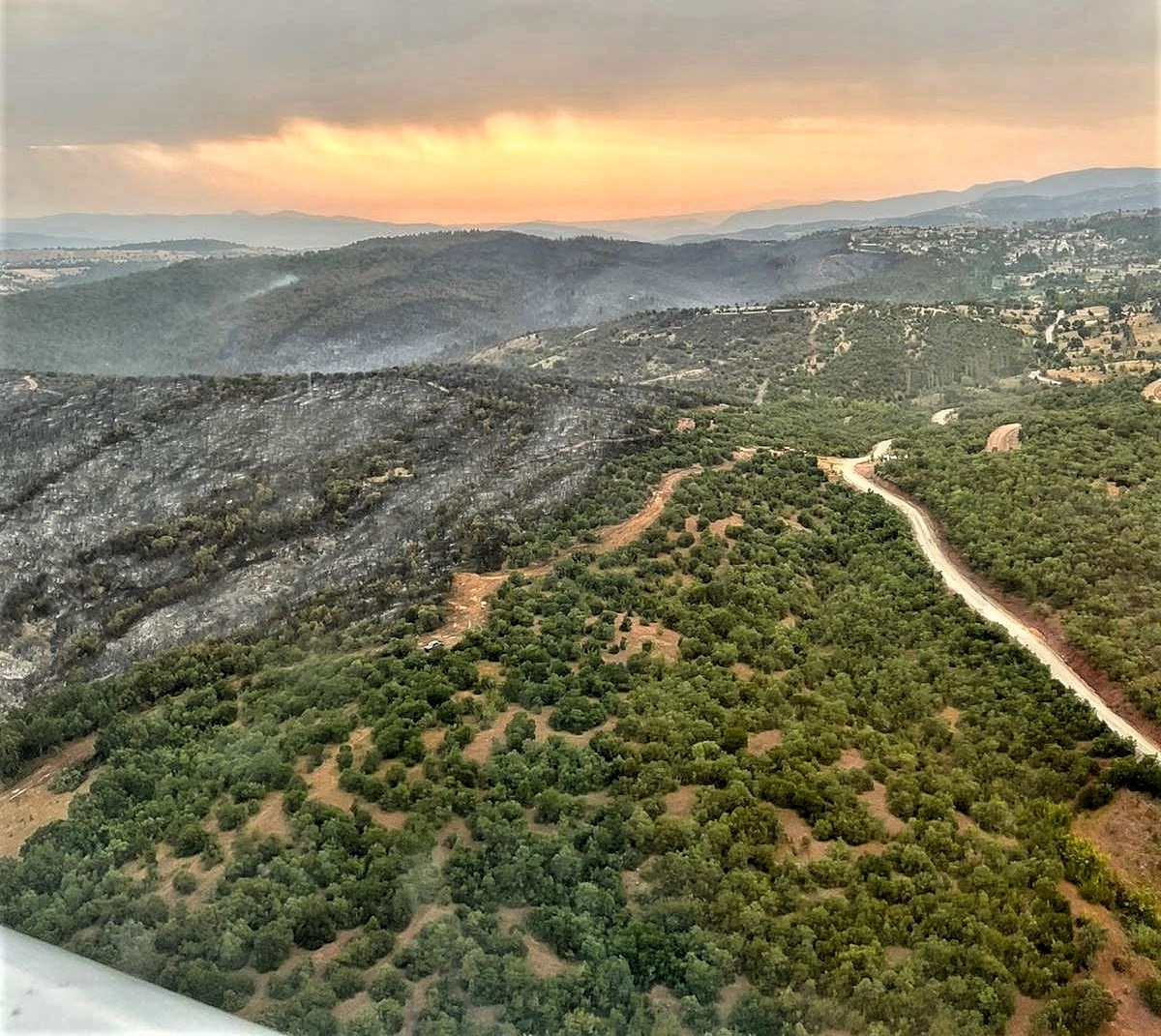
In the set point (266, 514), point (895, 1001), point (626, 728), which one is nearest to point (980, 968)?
point (895, 1001)

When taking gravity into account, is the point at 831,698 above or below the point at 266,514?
below

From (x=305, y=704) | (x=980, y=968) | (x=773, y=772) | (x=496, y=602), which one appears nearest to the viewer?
(x=980, y=968)

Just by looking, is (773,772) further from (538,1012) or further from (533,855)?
(538,1012)

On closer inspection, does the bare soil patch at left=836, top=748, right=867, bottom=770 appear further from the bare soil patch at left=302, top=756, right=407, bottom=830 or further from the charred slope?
the charred slope

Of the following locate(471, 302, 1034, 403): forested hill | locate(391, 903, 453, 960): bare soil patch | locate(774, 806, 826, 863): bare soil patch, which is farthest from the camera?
locate(471, 302, 1034, 403): forested hill

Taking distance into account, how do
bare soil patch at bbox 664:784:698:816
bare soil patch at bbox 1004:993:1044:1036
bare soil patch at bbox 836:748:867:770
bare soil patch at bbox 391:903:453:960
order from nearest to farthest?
bare soil patch at bbox 1004:993:1044:1036
bare soil patch at bbox 391:903:453:960
bare soil patch at bbox 664:784:698:816
bare soil patch at bbox 836:748:867:770

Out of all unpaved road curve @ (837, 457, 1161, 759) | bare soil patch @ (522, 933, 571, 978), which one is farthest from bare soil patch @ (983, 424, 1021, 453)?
bare soil patch @ (522, 933, 571, 978)

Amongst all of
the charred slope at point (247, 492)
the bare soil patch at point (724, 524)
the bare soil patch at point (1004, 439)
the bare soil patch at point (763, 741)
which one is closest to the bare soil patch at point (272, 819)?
the bare soil patch at point (763, 741)
